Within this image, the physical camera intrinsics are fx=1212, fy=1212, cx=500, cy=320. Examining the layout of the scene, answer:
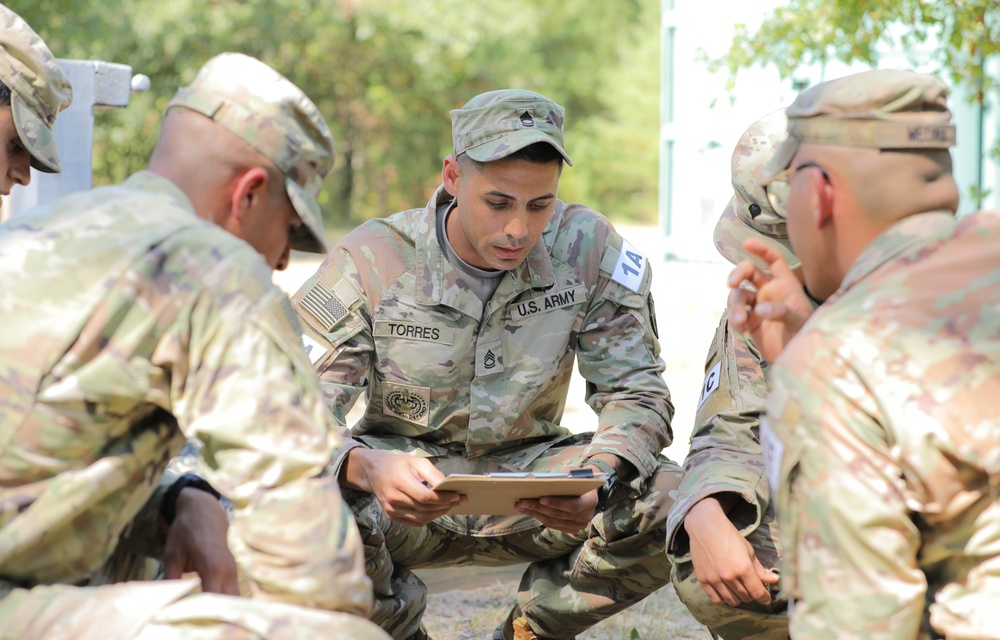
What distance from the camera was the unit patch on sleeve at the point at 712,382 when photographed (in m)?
3.97

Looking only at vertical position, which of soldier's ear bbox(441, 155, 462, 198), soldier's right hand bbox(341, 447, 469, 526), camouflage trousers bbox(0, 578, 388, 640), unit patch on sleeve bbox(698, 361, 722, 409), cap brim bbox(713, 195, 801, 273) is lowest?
soldier's right hand bbox(341, 447, 469, 526)

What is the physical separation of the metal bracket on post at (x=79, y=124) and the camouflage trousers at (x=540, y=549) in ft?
7.58

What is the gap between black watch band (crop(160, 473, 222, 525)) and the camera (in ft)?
9.12

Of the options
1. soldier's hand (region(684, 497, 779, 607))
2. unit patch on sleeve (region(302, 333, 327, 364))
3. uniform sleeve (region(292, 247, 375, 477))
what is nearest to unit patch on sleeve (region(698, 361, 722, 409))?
soldier's hand (region(684, 497, 779, 607))

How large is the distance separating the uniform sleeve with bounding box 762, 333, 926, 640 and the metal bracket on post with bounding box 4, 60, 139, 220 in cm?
428

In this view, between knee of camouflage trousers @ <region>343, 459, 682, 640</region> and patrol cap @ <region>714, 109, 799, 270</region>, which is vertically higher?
patrol cap @ <region>714, 109, 799, 270</region>

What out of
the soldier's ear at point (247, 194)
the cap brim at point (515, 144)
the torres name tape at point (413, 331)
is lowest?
the torres name tape at point (413, 331)

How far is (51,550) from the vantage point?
2.27 metres

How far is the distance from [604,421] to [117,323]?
232 cm

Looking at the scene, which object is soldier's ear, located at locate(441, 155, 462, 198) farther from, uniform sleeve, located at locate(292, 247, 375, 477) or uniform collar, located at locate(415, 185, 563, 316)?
uniform sleeve, located at locate(292, 247, 375, 477)

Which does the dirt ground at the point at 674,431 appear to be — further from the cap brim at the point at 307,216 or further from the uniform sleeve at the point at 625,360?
the cap brim at the point at 307,216

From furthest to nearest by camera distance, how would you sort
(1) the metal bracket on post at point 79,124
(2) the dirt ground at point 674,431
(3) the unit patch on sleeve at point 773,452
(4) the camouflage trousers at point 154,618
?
(1) the metal bracket on post at point 79,124 < (2) the dirt ground at point 674,431 < (3) the unit patch on sleeve at point 773,452 < (4) the camouflage trousers at point 154,618

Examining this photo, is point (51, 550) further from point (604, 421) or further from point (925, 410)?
point (604, 421)

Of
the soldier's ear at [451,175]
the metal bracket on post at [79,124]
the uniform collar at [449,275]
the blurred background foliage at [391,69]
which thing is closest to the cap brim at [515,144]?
the soldier's ear at [451,175]
